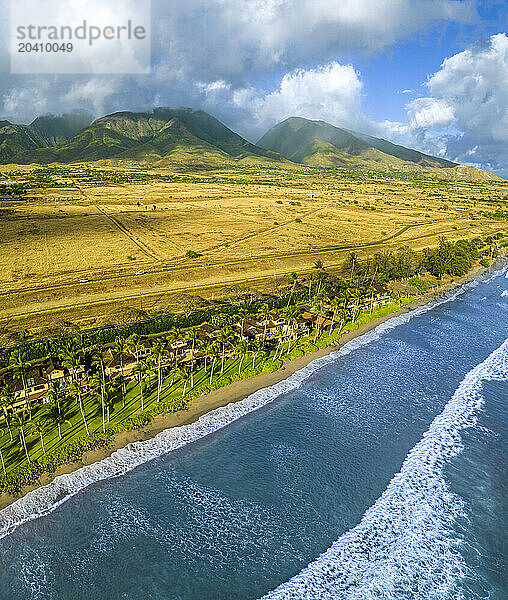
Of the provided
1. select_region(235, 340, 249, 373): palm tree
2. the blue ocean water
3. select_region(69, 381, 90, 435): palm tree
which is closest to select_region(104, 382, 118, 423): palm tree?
select_region(69, 381, 90, 435): palm tree

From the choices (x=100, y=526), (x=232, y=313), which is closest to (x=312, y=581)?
(x=100, y=526)

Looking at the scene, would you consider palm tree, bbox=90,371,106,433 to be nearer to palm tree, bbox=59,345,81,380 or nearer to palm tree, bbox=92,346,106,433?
palm tree, bbox=92,346,106,433

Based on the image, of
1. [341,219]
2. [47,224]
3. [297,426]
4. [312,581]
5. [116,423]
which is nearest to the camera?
[312,581]

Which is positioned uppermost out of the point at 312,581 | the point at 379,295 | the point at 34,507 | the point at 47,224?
the point at 47,224

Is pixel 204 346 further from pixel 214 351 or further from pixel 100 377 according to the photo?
pixel 100 377

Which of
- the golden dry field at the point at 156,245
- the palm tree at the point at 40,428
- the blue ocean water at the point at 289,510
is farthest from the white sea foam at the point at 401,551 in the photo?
the golden dry field at the point at 156,245

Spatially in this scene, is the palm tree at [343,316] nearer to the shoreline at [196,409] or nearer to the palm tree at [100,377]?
the shoreline at [196,409]

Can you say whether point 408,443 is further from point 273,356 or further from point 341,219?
point 341,219
